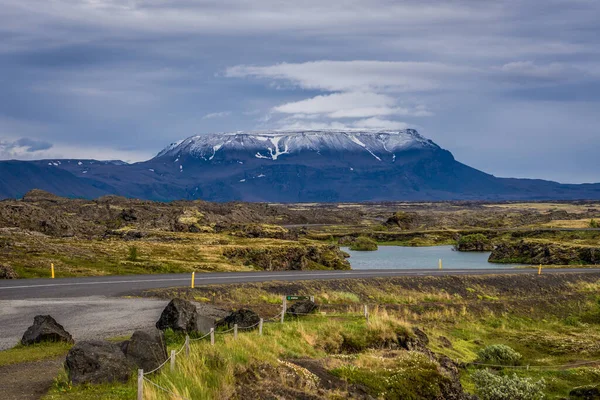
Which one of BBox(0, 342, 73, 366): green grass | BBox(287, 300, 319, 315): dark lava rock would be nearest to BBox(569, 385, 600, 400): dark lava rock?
BBox(287, 300, 319, 315): dark lava rock

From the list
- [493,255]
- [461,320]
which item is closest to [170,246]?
[461,320]

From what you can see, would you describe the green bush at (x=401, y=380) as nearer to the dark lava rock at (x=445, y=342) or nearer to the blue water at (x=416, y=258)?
the dark lava rock at (x=445, y=342)

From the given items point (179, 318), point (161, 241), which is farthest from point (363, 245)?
point (179, 318)

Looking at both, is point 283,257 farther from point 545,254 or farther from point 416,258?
point 545,254

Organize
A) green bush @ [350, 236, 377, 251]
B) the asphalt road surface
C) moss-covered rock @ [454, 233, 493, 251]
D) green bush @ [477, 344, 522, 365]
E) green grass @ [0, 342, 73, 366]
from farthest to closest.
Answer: green bush @ [350, 236, 377, 251] < moss-covered rock @ [454, 233, 493, 251] < green bush @ [477, 344, 522, 365] < the asphalt road surface < green grass @ [0, 342, 73, 366]

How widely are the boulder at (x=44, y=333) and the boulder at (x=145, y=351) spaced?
477 centimetres

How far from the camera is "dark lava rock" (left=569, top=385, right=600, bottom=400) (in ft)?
74.9

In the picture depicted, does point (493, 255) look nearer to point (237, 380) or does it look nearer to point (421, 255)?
point (421, 255)

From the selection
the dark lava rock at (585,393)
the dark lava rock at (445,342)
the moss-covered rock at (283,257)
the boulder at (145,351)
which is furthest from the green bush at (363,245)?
the boulder at (145,351)

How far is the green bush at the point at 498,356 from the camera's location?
28812mm

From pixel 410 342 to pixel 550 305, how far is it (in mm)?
22638

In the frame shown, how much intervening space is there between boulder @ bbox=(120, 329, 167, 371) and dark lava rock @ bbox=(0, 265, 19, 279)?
26635 mm

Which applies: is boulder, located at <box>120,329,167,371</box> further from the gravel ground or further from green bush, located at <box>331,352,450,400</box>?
the gravel ground

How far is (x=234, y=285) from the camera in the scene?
37062 millimetres
